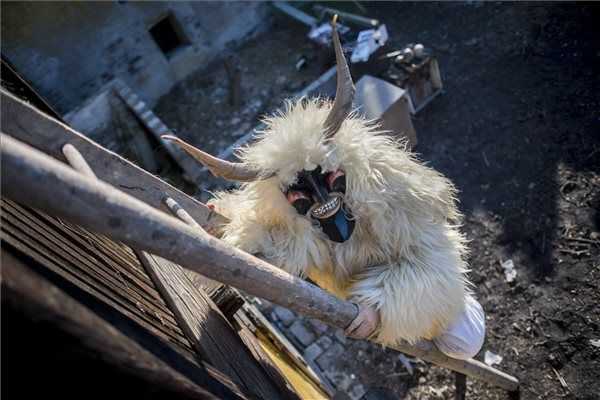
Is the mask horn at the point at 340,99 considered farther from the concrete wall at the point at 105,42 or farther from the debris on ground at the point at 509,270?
the concrete wall at the point at 105,42

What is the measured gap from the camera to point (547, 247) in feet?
14.9

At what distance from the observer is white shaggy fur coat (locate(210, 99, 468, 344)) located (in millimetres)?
2484

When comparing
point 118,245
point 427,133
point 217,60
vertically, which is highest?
point 118,245

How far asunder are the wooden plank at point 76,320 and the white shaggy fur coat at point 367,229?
61.6 inches

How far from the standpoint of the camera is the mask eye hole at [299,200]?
248 centimetres

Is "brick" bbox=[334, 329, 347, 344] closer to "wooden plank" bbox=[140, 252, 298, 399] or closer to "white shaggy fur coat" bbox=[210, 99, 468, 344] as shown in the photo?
"white shaggy fur coat" bbox=[210, 99, 468, 344]

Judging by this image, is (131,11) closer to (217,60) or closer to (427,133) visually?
(217,60)

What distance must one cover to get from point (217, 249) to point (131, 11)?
29.3 ft

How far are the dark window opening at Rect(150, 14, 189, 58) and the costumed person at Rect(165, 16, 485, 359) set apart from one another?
8037 mm

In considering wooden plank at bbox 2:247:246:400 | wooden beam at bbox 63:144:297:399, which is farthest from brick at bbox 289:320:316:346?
wooden plank at bbox 2:247:246:400

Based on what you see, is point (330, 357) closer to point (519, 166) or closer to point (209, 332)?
point (209, 332)

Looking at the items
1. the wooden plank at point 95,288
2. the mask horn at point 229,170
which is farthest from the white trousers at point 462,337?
→ the wooden plank at point 95,288

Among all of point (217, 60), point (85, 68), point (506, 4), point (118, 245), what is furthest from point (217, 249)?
point (217, 60)

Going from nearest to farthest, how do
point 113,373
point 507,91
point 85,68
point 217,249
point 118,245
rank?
1. point 113,373
2. point 217,249
3. point 118,245
4. point 507,91
5. point 85,68
